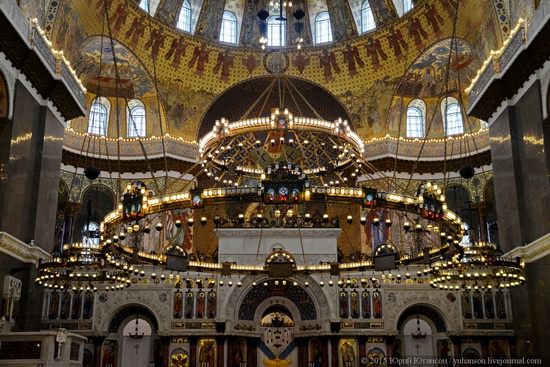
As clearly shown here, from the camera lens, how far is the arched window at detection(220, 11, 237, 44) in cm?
3136

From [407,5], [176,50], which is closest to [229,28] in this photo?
[176,50]

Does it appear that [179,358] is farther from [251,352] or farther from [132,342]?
[251,352]

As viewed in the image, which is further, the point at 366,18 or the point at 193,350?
the point at 366,18

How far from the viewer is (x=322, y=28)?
103 feet

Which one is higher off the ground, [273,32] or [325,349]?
[273,32]

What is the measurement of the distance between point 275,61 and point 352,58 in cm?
380

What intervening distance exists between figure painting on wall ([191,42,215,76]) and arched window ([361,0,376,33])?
769 centimetres

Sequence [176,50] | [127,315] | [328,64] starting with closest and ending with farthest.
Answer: [127,315]
[176,50]
[328,64]

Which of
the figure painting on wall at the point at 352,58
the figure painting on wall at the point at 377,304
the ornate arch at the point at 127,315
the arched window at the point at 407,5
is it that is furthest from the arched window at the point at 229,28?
the figure painting on wall at the point at 377,304

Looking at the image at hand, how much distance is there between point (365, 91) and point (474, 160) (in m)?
6.17

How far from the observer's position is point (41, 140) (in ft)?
66.8

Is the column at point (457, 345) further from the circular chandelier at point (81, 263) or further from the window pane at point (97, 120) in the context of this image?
the window pane at point (97, 120)

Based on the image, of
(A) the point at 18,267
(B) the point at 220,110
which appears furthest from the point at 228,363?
(B) the point at 220,110

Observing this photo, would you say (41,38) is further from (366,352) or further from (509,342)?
(509,342)
